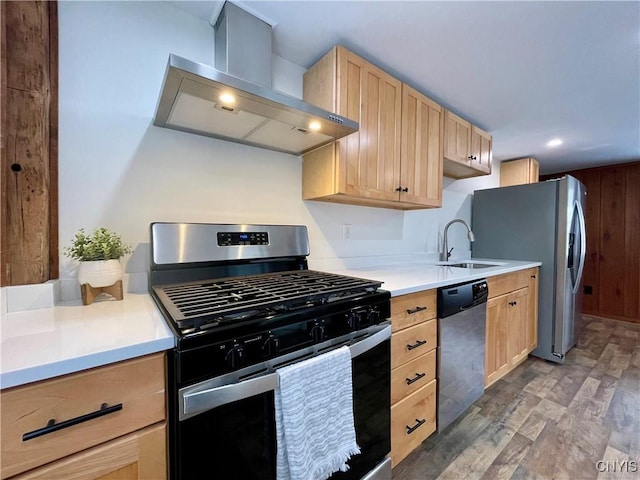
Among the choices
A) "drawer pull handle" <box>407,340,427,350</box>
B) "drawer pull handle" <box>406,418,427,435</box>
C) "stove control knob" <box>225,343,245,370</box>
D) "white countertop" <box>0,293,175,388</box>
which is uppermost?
"white countertop" <box>0,293,175,388</box>

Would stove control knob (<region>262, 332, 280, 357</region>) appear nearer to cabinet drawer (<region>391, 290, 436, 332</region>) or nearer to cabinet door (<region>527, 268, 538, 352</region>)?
cabinet drawer (<region>391, 290, 436, 332</region>)

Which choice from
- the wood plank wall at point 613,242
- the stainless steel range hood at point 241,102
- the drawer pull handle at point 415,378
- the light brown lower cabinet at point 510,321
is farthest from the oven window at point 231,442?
the wood plank wall at point 613,242

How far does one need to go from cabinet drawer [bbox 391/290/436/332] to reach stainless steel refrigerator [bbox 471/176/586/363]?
5.93 feet

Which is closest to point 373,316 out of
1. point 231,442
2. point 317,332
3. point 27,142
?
point 317,332

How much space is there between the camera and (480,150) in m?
2.52

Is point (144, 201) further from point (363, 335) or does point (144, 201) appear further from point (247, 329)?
point (363, 335)

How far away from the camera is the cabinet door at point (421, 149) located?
1819 millimetres

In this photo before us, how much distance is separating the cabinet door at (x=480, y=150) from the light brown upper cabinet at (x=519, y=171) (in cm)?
121

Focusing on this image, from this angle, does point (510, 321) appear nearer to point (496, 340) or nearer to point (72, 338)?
point (496, 340)

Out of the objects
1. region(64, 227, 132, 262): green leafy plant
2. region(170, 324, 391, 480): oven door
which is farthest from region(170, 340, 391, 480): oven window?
region(64, 227, 132, 262): green leafy plant

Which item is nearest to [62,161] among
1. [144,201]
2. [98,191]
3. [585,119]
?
[98,191]

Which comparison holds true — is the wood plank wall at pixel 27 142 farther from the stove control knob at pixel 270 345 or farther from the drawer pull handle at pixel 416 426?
the drawer pull handle at pixel 416 426

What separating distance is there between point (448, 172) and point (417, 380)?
6.52 ft

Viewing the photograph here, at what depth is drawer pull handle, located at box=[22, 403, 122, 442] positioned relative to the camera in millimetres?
553
